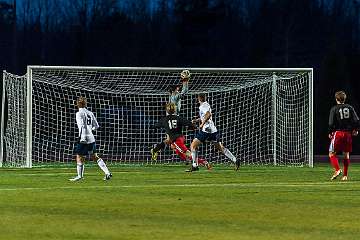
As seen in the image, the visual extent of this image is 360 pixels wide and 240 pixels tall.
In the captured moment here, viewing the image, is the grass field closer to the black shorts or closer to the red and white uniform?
the black shorts

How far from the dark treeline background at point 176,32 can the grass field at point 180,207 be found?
47.2 m

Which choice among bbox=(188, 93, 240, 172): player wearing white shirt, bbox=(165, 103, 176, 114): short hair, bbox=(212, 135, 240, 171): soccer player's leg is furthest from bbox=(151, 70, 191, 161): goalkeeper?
bbox=(212, 135, 240, 171): soccer player's leg

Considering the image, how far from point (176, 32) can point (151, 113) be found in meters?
40.9

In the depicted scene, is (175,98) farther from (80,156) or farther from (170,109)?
(80,156)

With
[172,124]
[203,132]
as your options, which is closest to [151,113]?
[172,124]

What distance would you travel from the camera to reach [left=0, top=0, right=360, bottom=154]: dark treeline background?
234 ft

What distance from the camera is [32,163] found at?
1276 inches

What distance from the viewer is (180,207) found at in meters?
15.6

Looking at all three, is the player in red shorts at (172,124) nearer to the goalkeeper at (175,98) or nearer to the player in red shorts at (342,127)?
the goalkeeper at (175,98)

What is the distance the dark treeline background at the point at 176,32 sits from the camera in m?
71.4

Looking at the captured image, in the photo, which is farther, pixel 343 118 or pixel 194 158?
pixel 194 158

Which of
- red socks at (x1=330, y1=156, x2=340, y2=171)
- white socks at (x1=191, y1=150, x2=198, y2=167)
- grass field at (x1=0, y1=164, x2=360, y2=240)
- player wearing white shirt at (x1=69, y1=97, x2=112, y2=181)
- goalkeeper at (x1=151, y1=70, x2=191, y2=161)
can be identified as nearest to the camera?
grass field at (x1=0, y1=164, x2=360, y2=240)

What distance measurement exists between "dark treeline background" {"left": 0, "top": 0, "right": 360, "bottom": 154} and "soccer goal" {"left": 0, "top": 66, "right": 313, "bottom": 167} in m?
33.1

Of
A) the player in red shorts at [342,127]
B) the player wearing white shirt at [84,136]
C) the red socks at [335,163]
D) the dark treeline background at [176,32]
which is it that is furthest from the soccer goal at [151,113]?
the dark treeline background at [176,32]
